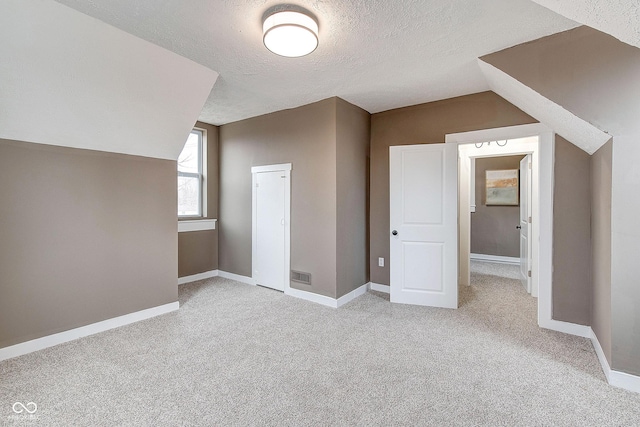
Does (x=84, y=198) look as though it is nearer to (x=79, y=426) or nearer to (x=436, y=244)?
(x=79, y=426)

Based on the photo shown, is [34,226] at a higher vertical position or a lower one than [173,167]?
lower

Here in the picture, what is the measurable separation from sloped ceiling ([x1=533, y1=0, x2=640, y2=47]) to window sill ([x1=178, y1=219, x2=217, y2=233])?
4526 millimetres

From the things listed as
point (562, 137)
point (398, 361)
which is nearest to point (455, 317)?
point (398, 361)

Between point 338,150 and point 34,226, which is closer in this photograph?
point 34,226

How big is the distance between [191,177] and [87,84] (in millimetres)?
2419

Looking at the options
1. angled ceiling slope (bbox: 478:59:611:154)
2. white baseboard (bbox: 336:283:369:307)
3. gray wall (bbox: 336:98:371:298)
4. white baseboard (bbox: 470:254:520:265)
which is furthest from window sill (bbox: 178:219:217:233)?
white baseboard (bbox: 470:254:520:265)

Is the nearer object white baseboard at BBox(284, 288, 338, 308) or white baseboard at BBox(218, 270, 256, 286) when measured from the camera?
white baseboard at BBox(284, 288, 338, 308)

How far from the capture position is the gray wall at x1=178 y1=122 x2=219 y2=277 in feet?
14.9

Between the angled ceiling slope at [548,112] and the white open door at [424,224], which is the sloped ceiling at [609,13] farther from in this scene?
the white open door at [424,224]

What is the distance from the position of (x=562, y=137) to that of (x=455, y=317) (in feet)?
6.77

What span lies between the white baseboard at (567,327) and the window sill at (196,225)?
14.9 feet

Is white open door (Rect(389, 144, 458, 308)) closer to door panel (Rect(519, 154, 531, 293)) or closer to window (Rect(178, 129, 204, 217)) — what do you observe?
door panel (Rect(519, 154, 531, 293))

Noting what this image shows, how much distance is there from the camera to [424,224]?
3.61 meters

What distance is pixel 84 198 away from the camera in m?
2.81
